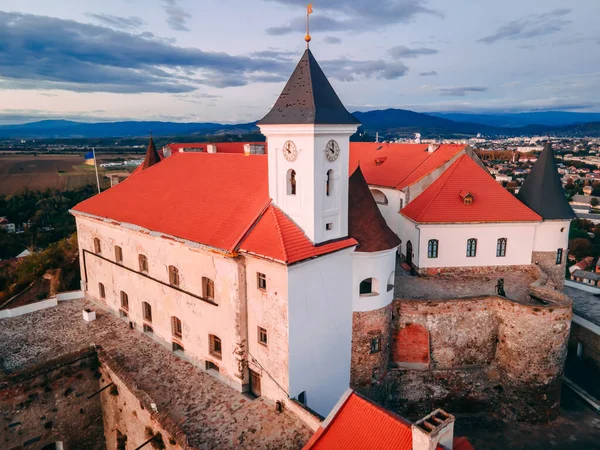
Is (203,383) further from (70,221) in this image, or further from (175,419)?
(70,221)

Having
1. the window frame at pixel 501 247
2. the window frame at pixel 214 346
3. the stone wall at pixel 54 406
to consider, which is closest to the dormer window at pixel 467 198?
the window frame at pixel 501 247

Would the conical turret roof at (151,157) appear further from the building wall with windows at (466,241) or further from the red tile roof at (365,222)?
the building wall with windows at (466,241)

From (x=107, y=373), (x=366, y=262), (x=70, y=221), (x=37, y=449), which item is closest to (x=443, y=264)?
(x=366, y=262)

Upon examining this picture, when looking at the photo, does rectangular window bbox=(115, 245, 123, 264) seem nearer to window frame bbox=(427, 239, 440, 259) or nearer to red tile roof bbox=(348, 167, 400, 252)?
red tile roof bbox=(348, 167, 400, 252)

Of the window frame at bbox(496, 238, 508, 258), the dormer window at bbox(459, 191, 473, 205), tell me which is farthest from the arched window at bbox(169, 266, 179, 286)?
the window frame at bbox(496, 238, 508, 258)

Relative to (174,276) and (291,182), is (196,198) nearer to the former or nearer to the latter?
(174,276)
